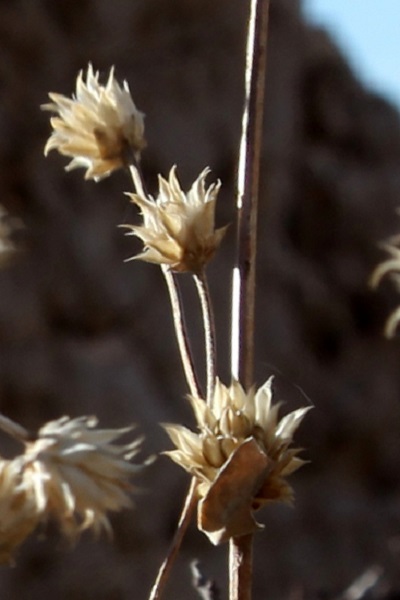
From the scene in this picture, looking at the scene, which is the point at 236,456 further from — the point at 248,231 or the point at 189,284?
the point at 189,284

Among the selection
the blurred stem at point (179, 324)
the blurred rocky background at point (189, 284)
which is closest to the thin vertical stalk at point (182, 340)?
the blurred stem at point (179, 324)

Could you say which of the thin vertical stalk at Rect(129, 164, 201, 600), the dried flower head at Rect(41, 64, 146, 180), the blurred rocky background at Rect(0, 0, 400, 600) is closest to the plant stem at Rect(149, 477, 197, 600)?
the thin vertical stalk at Rect(129, 164, 201, 600)

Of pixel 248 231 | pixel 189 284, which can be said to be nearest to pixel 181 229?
pixel 248 231

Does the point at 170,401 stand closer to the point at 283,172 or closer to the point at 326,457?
the point at 326,457

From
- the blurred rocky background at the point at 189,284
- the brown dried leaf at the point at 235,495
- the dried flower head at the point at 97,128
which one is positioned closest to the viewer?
the brown dried leaf at the point at 235,495

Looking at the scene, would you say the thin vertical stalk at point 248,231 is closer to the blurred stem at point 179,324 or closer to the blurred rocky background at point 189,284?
the blurred stem at point 179,324

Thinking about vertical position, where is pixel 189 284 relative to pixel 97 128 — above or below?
below
